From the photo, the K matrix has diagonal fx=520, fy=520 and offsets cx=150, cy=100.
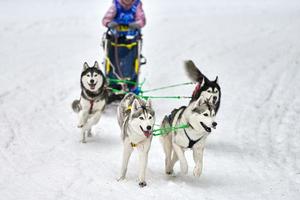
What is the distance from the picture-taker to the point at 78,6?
51.8 ft

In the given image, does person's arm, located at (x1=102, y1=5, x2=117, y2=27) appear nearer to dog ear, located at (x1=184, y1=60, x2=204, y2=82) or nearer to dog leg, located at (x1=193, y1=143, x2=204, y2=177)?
dog ear, located at (x1=184, y1=60, x2=204, y2=82)

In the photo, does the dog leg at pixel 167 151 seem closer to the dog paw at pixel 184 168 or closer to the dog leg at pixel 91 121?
the dog paw at pixel 184 168

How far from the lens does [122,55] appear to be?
7.84 meters

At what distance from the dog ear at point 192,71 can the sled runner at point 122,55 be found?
150 centimetres

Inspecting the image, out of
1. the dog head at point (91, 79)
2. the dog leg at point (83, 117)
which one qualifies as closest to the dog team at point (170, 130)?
the dog head at point (91, 79)

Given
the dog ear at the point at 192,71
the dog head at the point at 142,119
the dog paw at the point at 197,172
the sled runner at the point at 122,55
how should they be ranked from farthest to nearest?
the sled runner at the point at 122,55 < the dog ear at the point at 192,71 < the dog paw at the point at 197,172 < the dog head at the point at 142,119

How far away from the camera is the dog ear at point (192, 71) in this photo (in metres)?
6.36

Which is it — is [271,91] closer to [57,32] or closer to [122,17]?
[122,17]

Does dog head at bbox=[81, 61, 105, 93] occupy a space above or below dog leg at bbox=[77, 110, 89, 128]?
above

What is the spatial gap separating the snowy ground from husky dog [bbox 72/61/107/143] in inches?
11.4

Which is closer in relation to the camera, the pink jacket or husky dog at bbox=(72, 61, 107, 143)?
husky dog at bbox=(72, 61, 107, 143)

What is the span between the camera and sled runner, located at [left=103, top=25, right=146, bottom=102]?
25.5 ft

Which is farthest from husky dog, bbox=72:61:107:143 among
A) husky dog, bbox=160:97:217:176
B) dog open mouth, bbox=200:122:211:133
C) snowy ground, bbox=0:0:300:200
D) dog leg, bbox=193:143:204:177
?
dog open mouth, bbox=200:122:211:133

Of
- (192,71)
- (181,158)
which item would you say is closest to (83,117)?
(192,71)
